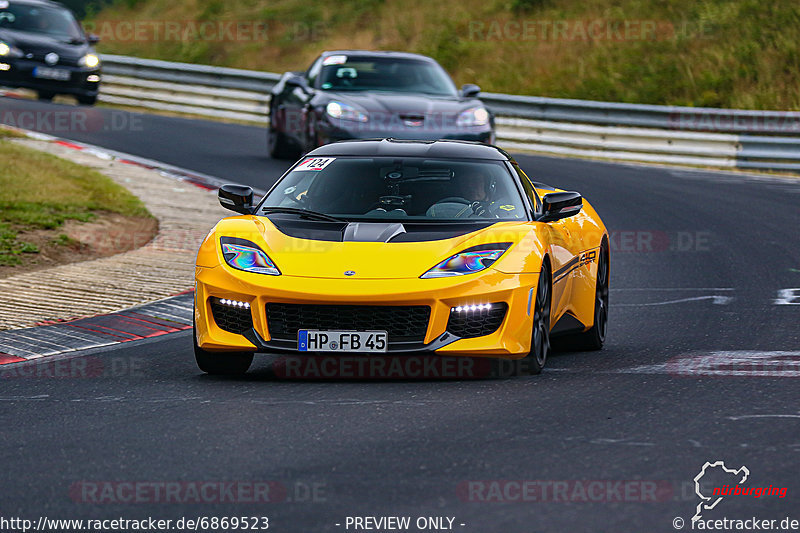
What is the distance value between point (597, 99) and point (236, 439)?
2206 centimetres

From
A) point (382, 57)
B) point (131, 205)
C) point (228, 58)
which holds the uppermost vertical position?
point (382, 57)

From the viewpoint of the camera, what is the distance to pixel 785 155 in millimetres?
21750

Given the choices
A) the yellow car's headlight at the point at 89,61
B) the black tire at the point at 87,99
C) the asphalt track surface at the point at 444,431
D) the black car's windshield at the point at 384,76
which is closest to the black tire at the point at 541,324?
the asphalt track surface at the point at 444,431

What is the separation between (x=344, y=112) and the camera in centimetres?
1689

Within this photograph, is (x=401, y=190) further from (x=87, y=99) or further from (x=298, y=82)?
(x=87, y=99)

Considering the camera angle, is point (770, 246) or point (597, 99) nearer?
point (770, 246)

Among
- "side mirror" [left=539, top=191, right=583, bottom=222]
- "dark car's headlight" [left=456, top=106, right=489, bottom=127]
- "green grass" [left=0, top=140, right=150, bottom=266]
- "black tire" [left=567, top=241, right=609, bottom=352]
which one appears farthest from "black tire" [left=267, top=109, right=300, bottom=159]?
"side mirror" [left=539, top=191, right=583, bottom=222]

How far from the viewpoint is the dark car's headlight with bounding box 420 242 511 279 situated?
7.35m

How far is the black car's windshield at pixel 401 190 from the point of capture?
830 cm

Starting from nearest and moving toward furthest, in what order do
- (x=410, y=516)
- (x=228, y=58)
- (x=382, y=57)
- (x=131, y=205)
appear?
1. (x=410, y=516)
2. (x=131, y=205)
3. (x=382, y=57)
4. (x=228, y=58)

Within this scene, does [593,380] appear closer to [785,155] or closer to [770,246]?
[770,246]

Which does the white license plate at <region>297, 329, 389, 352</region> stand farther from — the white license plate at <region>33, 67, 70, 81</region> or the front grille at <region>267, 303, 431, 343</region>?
the white license plate at <region>33, 67, 70, 81</region>

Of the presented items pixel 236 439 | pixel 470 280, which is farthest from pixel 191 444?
pixel 470 280

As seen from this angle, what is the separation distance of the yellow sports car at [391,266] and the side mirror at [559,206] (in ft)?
0.04
